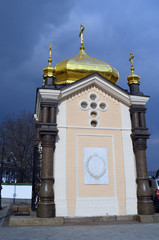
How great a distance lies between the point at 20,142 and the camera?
2648 centimetres

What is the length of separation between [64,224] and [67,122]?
4004mm

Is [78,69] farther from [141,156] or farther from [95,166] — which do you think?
[141,156]

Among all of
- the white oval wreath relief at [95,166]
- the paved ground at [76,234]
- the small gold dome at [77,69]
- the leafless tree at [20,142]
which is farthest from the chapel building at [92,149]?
the leafless tree at [20,142]

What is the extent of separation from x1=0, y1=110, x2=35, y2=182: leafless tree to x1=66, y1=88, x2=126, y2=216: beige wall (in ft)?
53.8

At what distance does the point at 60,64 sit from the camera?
13.4m

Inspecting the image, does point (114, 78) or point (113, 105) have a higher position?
point (114, 78)

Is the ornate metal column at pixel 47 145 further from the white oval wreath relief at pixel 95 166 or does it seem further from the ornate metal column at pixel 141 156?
the ornate metal column at pixel 141 156

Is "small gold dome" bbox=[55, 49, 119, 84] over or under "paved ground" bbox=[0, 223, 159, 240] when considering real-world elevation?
over

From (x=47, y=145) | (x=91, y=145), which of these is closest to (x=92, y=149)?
(x=91, y=145)

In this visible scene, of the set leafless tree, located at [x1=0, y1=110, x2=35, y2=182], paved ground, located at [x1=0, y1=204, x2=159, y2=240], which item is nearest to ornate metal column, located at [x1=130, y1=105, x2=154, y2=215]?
paved ground, located at [x1=0, y1=204, x2=159, y2=240]

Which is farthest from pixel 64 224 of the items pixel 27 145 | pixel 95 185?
pixel 27 145

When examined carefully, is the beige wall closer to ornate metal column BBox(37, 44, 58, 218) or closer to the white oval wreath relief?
the white oval wreath relief

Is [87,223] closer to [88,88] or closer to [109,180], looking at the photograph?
[109,180]

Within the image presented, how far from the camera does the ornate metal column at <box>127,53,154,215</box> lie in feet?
31.4
